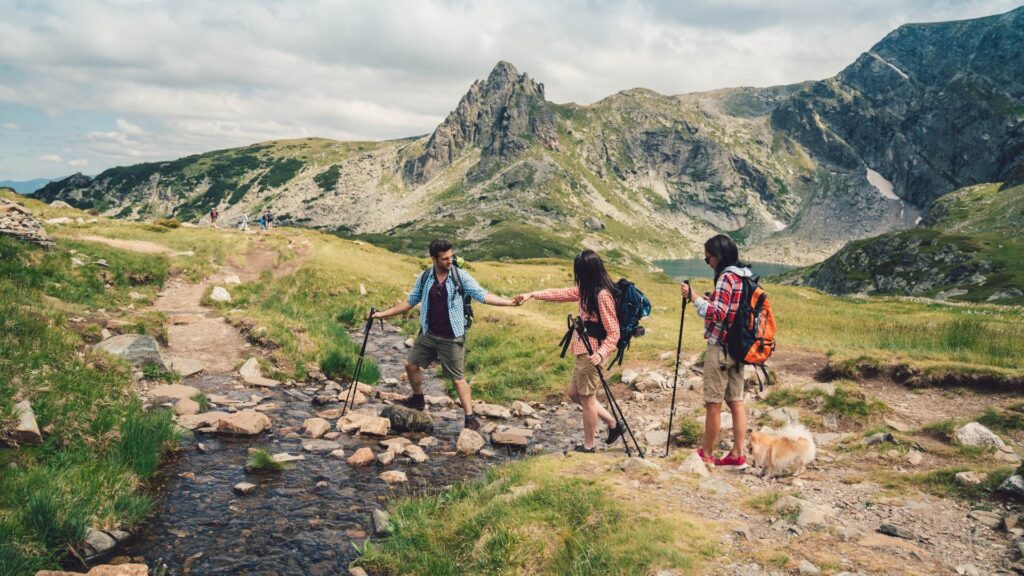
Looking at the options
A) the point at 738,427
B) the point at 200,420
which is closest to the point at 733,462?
the point at 738,427

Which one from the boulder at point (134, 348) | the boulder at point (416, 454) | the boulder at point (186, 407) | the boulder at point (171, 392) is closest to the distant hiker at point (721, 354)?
the boulder at point (416, 454)

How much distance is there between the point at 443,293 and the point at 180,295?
65.8 ft

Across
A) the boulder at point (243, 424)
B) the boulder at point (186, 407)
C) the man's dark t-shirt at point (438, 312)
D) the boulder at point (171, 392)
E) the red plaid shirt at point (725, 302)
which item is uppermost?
the red plaid shirt at point (725, 302)

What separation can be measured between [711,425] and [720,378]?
3.15 ft

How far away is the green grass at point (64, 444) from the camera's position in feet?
22.0

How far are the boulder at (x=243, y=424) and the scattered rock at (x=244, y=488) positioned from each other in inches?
96.0

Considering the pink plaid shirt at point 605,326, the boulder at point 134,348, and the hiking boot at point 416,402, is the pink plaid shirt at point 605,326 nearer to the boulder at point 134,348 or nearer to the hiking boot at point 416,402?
the hiking boot at point 416,402

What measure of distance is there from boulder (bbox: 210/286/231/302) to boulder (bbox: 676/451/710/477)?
2338 cm

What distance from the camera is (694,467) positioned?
891cm

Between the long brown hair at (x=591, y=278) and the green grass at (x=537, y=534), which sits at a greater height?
the long brown hair at (x=591, y=278)

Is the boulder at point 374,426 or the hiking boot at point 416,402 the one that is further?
the hiking boot at point 416,402

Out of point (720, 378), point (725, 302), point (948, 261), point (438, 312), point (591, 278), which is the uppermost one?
Answer: point (948, 261)

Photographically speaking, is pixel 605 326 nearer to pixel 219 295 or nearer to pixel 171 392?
pixel 171 392

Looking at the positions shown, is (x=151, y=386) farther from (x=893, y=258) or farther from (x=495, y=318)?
(x=893, y=258)
